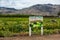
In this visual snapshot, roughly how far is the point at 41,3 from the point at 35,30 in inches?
196

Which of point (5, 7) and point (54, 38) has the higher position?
point (5, 7)

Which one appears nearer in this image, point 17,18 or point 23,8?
point 23,8

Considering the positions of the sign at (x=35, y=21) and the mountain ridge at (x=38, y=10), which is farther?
the mountain ridge at (x=38, y=10)

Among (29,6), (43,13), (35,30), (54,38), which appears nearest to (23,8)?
(29,6)

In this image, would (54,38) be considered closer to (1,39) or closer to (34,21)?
(34,21)

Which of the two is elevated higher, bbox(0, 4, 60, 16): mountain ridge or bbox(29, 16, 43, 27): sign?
bbox(0, 4, 60, 16): mountain ridge

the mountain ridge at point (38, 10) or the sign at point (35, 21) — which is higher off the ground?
the mountain ridge at point (38, 10)

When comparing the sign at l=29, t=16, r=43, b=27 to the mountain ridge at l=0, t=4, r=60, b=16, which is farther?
the mountain ridge at l=0, t=4, r=60, b=16

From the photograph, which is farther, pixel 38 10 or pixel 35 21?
pixel 38 10

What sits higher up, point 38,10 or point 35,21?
point 38,10

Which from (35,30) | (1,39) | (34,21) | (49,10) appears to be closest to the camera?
(1,39)

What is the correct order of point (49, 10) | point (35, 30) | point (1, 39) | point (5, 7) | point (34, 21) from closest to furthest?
point (1, 39) < point (34, 21) < point (35, 30) < point (5, 7) < point (49, 10)

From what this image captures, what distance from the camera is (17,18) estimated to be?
1961cm

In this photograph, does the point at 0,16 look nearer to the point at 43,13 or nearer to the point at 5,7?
the point at 5,7
